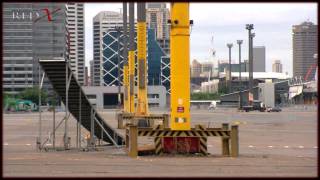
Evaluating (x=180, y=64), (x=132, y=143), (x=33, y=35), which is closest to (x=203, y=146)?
(x=132, y=143)

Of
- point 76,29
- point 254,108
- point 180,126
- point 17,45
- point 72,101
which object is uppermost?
point 76,29

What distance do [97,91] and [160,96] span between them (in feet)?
64.0

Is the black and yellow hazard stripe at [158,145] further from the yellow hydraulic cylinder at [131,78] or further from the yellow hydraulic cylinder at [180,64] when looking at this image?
the yellow hydraulic cylinder at [131,78]

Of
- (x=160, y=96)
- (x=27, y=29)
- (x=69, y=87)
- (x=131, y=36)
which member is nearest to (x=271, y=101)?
(x=160, y=96)

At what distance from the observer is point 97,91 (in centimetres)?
18262

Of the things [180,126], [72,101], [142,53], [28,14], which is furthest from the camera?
[28,14]

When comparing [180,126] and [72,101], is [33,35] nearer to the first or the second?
[72,101]

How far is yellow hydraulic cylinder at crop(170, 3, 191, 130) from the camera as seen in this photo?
23.8 meters

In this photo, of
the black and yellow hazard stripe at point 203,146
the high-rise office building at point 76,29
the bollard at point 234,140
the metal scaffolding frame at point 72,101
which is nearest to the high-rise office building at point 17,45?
the high-rise office building at point 76,29

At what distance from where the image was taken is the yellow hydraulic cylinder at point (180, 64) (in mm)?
23812

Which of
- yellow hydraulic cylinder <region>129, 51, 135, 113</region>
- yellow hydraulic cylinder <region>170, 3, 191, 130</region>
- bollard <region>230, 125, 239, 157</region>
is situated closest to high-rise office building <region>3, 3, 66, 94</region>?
yellow hydraulic cylinder <region>129, 51, 135, 113</region>

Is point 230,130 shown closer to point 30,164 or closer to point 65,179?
point 30,164

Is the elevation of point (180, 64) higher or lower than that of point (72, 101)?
higher

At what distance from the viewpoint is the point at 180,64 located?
24.1m
